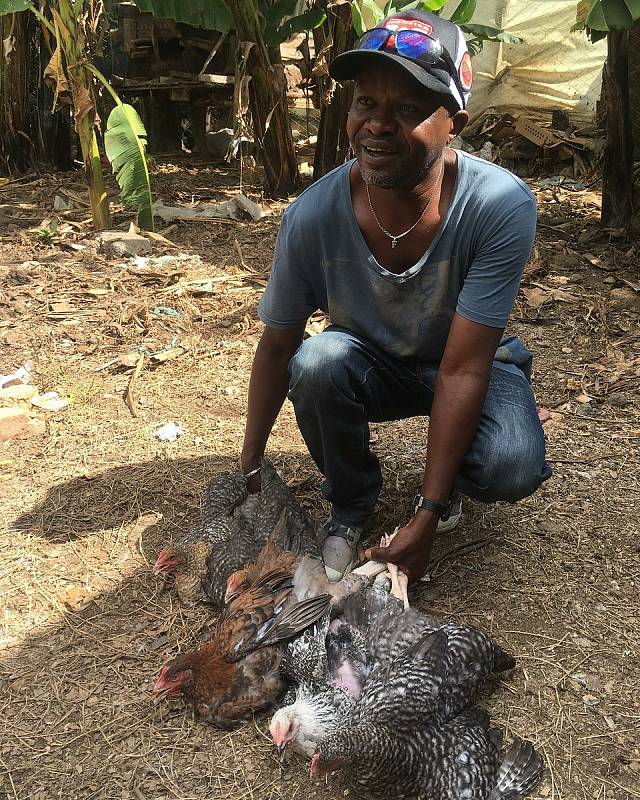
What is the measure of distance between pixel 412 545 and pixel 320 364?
75 centimetres

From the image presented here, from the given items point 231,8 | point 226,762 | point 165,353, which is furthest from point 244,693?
point 231,8

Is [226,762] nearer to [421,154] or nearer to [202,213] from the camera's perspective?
[421,154]

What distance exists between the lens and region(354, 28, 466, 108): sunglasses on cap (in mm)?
2416

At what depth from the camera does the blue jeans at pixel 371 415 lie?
286 cm

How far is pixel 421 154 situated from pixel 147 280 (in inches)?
167

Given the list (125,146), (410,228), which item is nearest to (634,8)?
(410,228)

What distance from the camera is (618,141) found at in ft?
23.1

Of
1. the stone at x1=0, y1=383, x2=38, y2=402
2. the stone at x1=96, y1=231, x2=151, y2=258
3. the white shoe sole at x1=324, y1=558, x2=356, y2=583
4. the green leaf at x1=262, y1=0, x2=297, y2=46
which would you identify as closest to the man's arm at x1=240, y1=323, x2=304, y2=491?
the white shoe sole at x1=324, y1=558, x2=356, y2=583

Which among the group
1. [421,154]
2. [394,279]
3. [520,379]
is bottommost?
[520,379]

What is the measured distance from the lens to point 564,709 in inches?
100

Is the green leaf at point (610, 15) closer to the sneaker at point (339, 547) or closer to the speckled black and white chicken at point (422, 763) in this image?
the sneaker at point (339, 547)

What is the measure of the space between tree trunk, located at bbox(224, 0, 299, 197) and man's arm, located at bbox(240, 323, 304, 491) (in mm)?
5379

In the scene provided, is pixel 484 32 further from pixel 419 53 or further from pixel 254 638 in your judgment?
pixel 254 638

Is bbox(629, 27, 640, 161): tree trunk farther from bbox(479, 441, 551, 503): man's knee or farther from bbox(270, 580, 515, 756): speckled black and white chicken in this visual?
bbox(270, 580, 515, 756): speckled black and white chicken
